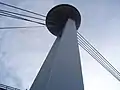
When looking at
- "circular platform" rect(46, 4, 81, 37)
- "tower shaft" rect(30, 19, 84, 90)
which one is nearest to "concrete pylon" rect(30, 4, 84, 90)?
"tower shaft" rect(30, 19, 84, 90)

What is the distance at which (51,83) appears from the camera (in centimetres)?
482

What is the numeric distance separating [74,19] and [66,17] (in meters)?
0.43

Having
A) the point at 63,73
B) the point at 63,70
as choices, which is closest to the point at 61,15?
the point at 63,70

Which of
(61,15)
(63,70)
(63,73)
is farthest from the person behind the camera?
(61,15)

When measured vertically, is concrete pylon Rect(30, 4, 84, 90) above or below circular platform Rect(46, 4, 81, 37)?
below

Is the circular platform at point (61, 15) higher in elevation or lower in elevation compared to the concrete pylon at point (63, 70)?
higher

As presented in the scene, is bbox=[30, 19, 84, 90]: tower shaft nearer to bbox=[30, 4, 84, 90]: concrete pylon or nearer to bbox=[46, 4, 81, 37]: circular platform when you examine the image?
bbox=[30, 4, 84, 90]: concrete pylon

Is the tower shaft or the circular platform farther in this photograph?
the circular platform

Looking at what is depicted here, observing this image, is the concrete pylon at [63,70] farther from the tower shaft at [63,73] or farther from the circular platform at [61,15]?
the circular platform at [61,15]

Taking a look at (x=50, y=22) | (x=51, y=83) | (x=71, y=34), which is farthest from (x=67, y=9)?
(x=51, y=83)

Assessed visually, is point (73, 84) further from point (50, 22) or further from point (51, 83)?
point (50, 22)

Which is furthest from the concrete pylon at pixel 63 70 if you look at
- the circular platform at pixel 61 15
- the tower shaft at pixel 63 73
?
the circular platform at pixel 61 15

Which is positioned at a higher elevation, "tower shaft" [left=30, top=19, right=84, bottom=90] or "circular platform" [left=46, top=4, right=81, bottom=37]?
"circular platform" [left=46, top=4, right=81, bottom=37]

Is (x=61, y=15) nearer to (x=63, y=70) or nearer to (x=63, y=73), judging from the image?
(x=63, y=70)
